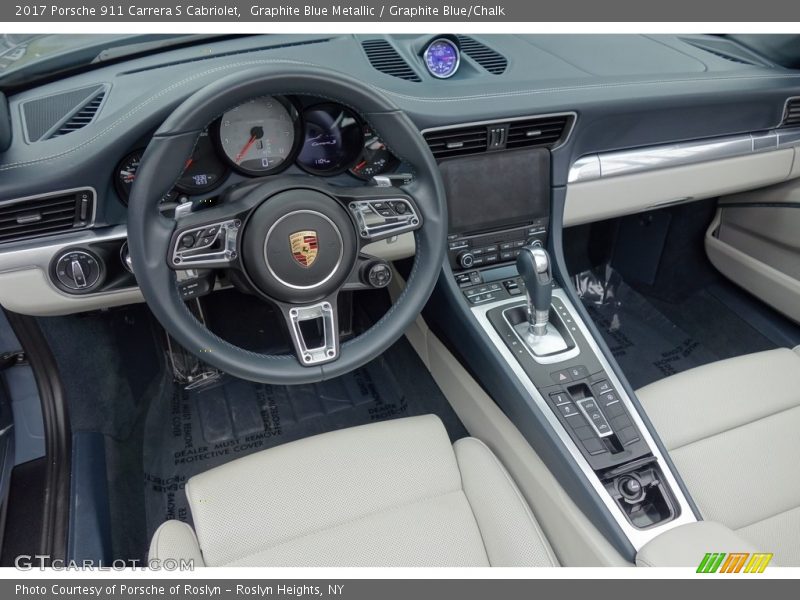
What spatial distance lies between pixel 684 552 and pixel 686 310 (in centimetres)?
147

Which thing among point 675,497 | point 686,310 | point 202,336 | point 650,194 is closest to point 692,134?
point 650,194

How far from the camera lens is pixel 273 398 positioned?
2.07 metres

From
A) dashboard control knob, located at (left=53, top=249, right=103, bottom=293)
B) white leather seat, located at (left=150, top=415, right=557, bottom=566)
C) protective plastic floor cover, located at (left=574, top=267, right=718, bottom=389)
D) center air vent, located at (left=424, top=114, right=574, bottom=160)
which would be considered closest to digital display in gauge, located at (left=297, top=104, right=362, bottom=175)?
center air vent, located at (left=424, top=114, right=574, bottom=160)

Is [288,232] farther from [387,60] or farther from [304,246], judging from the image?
[387,60]

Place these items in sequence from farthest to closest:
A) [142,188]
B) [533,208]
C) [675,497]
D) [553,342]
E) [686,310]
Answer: [686,310]
[533,208]
[553,342]
[675,497]
[142,188]

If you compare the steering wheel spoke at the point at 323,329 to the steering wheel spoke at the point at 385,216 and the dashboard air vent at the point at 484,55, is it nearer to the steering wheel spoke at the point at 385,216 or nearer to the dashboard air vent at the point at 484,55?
the steering wheel spoke at the point at 385,216

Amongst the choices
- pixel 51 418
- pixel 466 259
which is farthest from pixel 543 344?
pixel 51 418

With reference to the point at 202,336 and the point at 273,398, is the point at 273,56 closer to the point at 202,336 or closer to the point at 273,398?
the point at 202,336

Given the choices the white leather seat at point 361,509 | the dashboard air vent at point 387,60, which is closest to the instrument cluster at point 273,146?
the dashboard air vent at point 387,60

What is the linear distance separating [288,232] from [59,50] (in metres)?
0.83

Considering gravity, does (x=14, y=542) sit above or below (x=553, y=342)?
below

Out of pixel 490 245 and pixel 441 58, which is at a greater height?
pixel 441 58

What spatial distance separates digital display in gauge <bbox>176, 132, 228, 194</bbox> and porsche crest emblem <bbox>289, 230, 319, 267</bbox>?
0.71ft

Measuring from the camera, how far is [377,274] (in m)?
1.33
